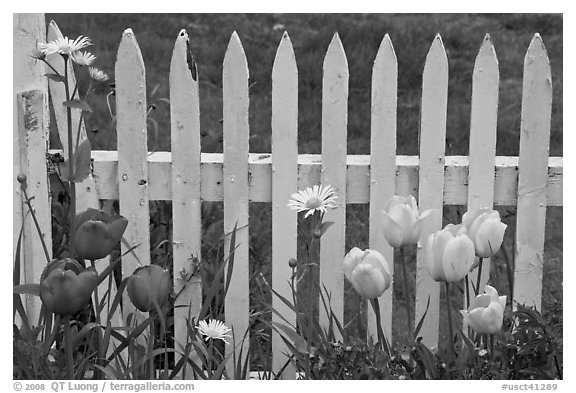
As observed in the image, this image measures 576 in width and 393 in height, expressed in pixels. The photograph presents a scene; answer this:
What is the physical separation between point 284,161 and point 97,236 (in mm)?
714

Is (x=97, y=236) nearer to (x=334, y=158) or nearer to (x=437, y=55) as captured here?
(x=334, y=158)

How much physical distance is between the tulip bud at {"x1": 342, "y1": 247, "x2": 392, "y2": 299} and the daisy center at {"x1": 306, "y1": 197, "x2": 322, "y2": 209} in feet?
0.47

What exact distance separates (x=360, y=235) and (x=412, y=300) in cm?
40

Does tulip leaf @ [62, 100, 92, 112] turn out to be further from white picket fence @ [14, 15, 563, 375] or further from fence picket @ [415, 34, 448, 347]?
fence picket @ [415, 34, 448, 347]

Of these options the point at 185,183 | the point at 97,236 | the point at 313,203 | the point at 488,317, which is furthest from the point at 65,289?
the point at 488,317

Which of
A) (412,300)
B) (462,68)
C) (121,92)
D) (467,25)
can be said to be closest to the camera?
(121,92)

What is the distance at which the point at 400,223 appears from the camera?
2.40 meters

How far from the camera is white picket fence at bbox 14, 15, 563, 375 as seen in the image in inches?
109

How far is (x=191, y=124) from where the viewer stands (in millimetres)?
2805

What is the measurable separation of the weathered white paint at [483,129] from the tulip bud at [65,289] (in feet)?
3.90

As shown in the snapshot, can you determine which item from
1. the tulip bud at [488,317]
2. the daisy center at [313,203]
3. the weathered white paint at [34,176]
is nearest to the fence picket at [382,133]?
the daisy center at [313,203]

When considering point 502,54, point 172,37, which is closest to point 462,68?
point 502,54

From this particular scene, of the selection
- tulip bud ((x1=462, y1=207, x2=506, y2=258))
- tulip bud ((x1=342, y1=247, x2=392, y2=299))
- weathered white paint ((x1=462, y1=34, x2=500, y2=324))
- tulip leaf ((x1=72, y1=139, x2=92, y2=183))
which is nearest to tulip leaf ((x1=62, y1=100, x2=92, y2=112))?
tulip leaf ((x1=72, y1=139, x2=92, y2=183))

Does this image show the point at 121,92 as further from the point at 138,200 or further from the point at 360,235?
the point at 360,235
